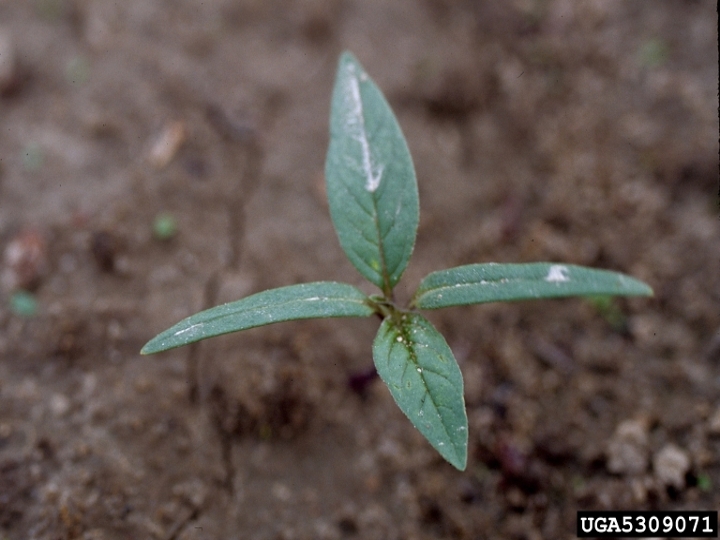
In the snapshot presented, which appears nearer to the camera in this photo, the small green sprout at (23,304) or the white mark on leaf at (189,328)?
the white mark on leaf at (189,328)

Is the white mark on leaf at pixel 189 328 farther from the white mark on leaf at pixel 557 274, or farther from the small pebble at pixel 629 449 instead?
the small pebble at pixel 629 449

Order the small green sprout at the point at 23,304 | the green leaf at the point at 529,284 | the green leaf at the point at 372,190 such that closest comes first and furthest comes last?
the green leaf at the point at 529,284
the green leaf at the point at 372,190
the small green sprout at the point at 23,304

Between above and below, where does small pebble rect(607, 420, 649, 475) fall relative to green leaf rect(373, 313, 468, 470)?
below

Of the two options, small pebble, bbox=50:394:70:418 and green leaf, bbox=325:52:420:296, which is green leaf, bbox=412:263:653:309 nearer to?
green leaf, bbox=325:52:420:296

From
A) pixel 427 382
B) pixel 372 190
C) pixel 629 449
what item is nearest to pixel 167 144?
pixel 372 190

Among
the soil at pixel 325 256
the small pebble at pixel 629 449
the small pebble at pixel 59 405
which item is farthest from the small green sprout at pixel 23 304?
the small pebble at pixel 629 449

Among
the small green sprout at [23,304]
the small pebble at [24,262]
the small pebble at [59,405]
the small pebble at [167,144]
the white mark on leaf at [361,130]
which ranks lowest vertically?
the small pebble at [59,405]

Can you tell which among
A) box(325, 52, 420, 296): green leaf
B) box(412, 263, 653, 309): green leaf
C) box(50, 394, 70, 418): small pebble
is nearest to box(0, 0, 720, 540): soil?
box(50, 394, 70, 418): small pebble
